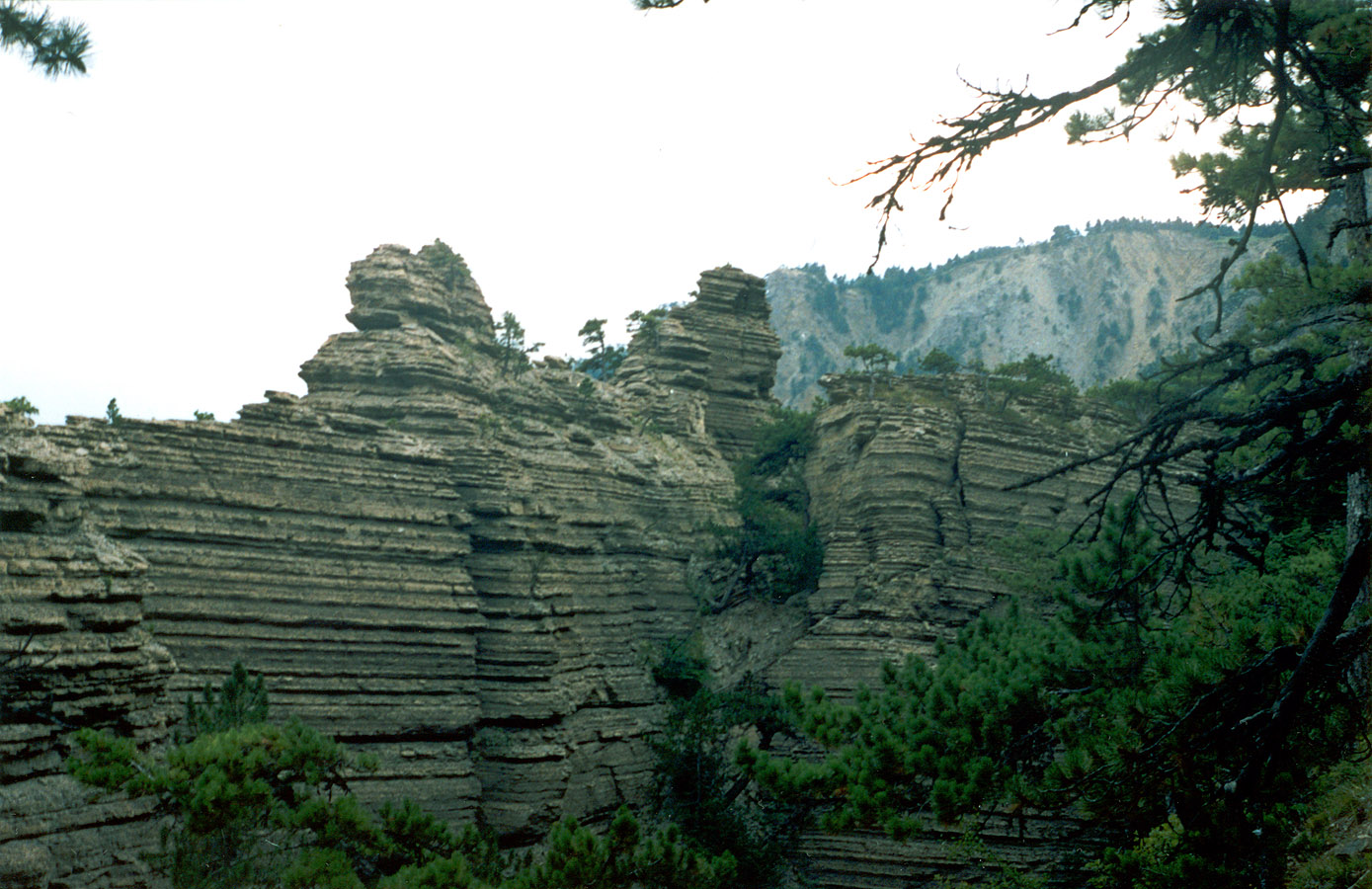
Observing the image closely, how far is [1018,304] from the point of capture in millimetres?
135250

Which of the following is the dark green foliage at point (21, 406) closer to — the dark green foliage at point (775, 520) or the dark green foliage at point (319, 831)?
the dark green foliage at point (319, 831)

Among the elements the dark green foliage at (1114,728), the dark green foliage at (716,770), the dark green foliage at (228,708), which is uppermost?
the dark green foliage at (1114,728)

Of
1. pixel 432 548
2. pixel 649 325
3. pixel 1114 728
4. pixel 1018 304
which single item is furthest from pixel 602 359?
pixel 1018 304

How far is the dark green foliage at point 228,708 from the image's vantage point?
19.1m

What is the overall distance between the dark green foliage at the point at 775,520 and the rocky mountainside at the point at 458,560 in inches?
31.5

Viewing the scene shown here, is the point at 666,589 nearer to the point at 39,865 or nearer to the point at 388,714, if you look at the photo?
the point at 388,714

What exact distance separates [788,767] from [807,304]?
132208 millimetres

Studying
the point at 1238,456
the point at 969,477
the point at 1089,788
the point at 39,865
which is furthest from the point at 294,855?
the point at 969,477

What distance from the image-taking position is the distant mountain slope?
124562 millimetres

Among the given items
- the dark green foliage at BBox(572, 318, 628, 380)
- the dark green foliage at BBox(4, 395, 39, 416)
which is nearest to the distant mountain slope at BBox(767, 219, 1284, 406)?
the dark green foliage at BBox(572, 318, 628, 380)

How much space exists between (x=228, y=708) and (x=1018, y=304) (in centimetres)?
13127

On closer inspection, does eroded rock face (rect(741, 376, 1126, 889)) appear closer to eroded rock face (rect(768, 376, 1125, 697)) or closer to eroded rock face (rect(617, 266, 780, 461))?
eroded rock face (rect(768, 376, 1125, 697))

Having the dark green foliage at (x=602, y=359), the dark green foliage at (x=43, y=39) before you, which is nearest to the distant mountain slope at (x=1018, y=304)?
the dark green foliage at (x=602, y=359)

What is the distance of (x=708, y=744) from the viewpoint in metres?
29.0
